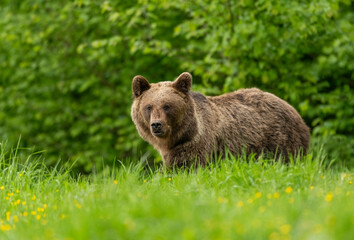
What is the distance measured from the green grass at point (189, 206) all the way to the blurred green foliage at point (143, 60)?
183 inches

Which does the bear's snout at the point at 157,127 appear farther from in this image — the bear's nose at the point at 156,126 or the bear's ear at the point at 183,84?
the bear's ear at the point at 183,84

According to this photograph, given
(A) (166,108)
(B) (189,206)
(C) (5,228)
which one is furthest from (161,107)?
(B) (189,206)

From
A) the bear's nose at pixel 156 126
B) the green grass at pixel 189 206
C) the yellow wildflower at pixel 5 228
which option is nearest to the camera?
the green grass at pixel 189 206

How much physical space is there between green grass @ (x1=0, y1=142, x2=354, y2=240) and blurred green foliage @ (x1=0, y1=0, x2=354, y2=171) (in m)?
4.65

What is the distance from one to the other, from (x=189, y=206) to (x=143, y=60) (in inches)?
395

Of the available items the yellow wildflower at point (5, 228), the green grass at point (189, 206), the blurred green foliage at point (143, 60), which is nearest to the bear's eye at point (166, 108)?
the green grass at point (189, 206)

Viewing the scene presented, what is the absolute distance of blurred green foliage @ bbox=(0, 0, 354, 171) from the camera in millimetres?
9766

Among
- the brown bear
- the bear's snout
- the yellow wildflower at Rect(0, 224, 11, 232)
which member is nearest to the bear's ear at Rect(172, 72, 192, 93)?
the brown bear

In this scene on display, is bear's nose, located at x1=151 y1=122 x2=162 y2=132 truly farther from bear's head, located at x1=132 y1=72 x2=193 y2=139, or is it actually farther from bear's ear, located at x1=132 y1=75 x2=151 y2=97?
bear's ear, located at x1=132 y1=75 x2=151 y2=97

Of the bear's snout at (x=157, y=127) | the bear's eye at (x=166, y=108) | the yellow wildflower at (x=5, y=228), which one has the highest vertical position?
the bear's eye at (x=166, y=108)

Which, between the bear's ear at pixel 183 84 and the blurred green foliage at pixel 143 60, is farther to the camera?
the blurred green foliage at pixel 143 60

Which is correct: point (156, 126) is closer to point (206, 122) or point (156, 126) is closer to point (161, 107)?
point (161, 107)

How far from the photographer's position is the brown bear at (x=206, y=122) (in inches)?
244

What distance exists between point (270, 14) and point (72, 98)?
7.02m
